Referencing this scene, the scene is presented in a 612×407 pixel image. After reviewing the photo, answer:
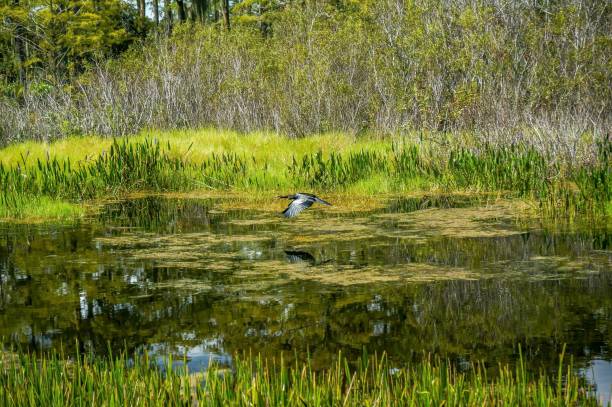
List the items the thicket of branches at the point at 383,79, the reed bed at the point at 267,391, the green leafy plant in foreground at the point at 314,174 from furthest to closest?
the thicket of branches at the point at 383,79
the green leafy plant in foreground at the point at 314,174
the reed bed at the point at 267,391

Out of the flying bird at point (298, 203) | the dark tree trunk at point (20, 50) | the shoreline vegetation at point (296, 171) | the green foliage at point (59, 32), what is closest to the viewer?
the flying bird at point (298, 203)

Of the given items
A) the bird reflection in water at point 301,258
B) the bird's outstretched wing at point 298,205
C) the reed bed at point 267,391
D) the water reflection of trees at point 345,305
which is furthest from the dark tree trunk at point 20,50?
the reed bed at point 267,391

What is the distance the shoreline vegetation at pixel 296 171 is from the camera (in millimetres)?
10109

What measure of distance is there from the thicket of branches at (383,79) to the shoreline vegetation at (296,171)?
85 centimetres

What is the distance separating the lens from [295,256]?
734 centimetres

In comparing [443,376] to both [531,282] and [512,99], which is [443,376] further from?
[512,99]

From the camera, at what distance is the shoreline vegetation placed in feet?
33.2

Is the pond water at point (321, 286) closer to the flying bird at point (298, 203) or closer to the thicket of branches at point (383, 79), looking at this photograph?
the flying bird at point (298, 203)

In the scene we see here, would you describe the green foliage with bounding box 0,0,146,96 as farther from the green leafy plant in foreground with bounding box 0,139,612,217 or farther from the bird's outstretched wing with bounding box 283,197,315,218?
the bird's outstretched wing with bounding box 283,197,315,218

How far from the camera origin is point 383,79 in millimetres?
15547

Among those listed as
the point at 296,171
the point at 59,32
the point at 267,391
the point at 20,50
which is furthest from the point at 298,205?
the point at 20,50

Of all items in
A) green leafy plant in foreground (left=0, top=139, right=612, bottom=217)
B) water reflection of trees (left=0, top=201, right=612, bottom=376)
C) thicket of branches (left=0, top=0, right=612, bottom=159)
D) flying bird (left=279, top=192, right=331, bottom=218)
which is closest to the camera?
water reflection of trees (left=0, top=201, right=612, bottom=376)

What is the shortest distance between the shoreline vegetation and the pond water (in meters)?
0.76

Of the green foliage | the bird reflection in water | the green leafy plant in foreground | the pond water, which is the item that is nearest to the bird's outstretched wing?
the pond water
